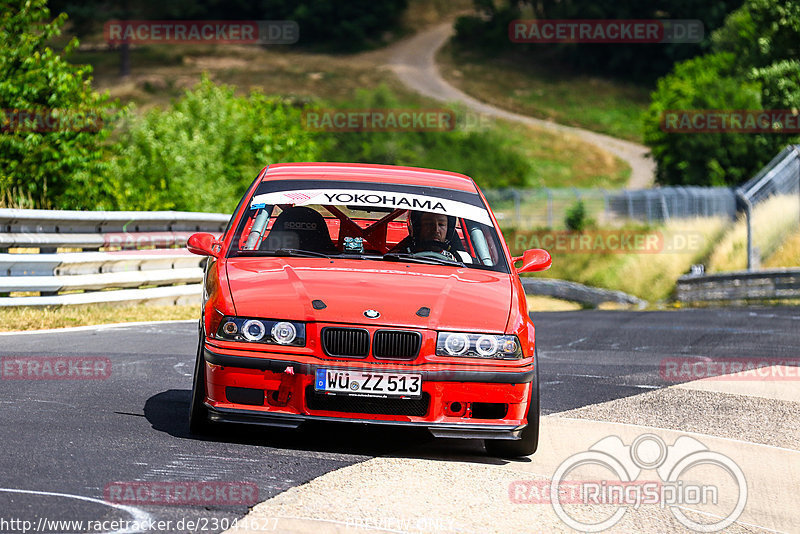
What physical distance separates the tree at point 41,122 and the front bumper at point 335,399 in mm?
13685

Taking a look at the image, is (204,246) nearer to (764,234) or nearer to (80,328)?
(80,328)

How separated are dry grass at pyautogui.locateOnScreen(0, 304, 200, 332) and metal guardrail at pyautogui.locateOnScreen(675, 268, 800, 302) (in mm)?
12381

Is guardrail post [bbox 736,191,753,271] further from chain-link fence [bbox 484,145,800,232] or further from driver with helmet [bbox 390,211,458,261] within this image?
driver with helmet [bbox 390,211,458,261]

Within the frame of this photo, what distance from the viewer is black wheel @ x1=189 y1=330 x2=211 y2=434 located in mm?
6438

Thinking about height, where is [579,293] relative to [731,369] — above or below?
above

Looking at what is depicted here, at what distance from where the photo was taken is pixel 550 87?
315ft

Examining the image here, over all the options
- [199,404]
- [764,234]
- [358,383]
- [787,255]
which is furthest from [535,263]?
[764,234]

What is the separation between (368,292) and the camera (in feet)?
21.5

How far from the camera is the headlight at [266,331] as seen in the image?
20.6 feet

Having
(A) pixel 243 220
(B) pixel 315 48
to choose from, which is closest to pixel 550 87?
(B) pixel 315 48

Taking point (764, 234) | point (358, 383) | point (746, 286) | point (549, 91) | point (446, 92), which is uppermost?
point (549, 91)

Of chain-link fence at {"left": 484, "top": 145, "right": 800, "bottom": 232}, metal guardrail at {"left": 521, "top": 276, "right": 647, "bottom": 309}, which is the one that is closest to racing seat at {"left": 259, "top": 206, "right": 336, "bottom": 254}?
metal guardrail at {"left": 521, "top": 276, "right": 647, "bottom": 309}

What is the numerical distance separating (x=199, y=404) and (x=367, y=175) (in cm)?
Result: 238

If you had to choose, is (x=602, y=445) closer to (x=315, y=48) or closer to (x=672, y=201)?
(x=672, y=201)
